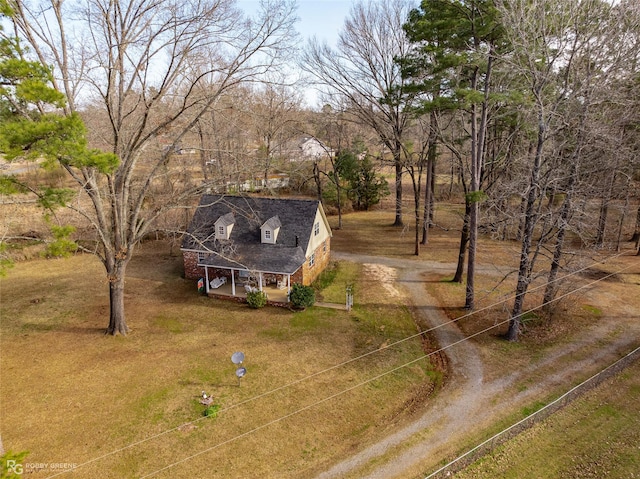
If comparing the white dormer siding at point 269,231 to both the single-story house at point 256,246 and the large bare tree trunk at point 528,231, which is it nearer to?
the single-story house at point 256,246

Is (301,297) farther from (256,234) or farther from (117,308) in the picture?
(117,308)

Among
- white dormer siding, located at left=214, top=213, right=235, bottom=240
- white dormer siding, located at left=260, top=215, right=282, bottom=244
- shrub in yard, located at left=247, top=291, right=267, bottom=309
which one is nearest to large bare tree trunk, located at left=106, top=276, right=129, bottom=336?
Answer: shrub in yard, located at left=247, top=291, right=267, bottom=309

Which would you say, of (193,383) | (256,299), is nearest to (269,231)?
(256,299)

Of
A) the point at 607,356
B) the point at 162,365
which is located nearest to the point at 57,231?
the point at 162,365

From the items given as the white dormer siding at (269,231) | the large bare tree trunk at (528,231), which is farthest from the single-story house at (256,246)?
the large bare tree trunk at (528,231)

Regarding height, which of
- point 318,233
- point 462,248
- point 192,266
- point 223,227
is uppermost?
point 223,227

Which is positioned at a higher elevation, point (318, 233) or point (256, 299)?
point (318, 233)
